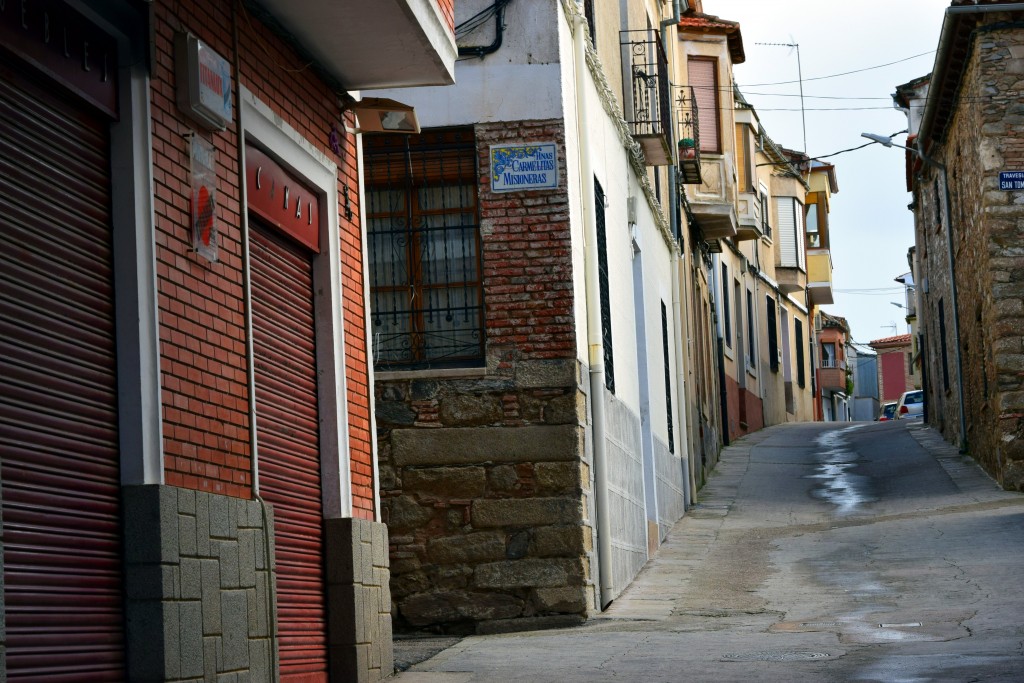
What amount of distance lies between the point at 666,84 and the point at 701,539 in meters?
5.62

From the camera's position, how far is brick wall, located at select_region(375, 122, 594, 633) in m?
12.0

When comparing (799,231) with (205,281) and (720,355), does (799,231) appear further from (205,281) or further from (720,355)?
(205,281)

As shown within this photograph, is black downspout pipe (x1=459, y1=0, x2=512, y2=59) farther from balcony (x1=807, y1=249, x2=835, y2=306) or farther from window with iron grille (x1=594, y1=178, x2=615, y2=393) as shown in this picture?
balcony (x1=807, y1=249, x2=835, y2=306)

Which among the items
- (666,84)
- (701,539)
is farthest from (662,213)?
(701,539)

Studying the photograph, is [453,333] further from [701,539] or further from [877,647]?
[701,539]

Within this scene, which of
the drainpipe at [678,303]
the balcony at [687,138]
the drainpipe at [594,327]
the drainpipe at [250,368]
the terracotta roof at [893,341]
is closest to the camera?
the drainpipe at [250,368]

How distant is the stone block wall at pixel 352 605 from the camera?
8.71 m

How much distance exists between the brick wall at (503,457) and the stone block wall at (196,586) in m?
4.81

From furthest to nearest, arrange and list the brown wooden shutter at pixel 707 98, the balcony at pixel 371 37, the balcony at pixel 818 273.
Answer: the balcony at pixel 818 273 → the brown wooden shutter at pixel 707 98 → the balcony at pixel 371 37

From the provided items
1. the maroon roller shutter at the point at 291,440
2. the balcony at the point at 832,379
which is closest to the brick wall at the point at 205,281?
the maroon roller shutter at the point at 291,440

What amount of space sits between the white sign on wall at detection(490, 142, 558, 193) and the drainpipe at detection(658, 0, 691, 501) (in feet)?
27.7

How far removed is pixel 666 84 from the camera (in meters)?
19.2

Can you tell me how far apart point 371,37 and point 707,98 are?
2144 cm

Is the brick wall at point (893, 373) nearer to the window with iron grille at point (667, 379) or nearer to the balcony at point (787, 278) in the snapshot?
the balcony at point (787, 278)
